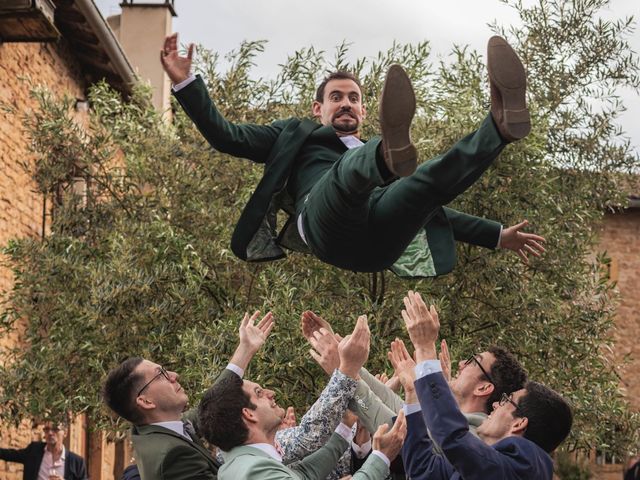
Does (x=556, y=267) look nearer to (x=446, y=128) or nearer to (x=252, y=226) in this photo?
(x=446, y=128)

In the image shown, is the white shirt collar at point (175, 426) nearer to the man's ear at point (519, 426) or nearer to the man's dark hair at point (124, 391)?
the man's dark hair at point (124, 391)

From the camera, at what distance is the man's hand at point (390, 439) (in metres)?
5.09

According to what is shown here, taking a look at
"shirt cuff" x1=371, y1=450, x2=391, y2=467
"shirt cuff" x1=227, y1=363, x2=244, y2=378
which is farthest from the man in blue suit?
"shirt cuff" x1=227, y1=363, x2=244, y2=378

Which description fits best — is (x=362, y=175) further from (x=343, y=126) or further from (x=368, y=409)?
(x=343, y=126)

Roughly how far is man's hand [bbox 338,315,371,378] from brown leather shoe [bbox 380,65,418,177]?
0.73m

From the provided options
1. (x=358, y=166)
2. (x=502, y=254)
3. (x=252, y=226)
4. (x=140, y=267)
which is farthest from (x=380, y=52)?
(x=358, y=166)

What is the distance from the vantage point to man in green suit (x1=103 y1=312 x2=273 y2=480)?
16.6 feet

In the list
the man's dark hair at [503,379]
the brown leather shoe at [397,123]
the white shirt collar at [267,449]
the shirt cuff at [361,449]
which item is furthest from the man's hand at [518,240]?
the white shirt collar at [267,449]

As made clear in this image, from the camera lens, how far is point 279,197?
622 centimetres

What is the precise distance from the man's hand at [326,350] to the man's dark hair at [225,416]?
2.39 feet

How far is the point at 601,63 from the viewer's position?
14211mm

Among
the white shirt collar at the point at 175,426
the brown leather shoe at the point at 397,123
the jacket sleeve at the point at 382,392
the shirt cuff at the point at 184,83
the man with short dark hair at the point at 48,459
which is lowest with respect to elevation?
the man with short dark hair at the point at 48,459

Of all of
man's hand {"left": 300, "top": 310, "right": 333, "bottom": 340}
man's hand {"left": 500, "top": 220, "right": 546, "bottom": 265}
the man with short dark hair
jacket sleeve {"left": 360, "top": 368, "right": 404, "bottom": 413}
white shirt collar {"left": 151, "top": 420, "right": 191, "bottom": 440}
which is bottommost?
the man with short dark hair

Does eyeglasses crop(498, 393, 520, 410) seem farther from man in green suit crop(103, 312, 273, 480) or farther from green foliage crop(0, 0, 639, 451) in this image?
green foliage crop(0, 0, 639, 451)
